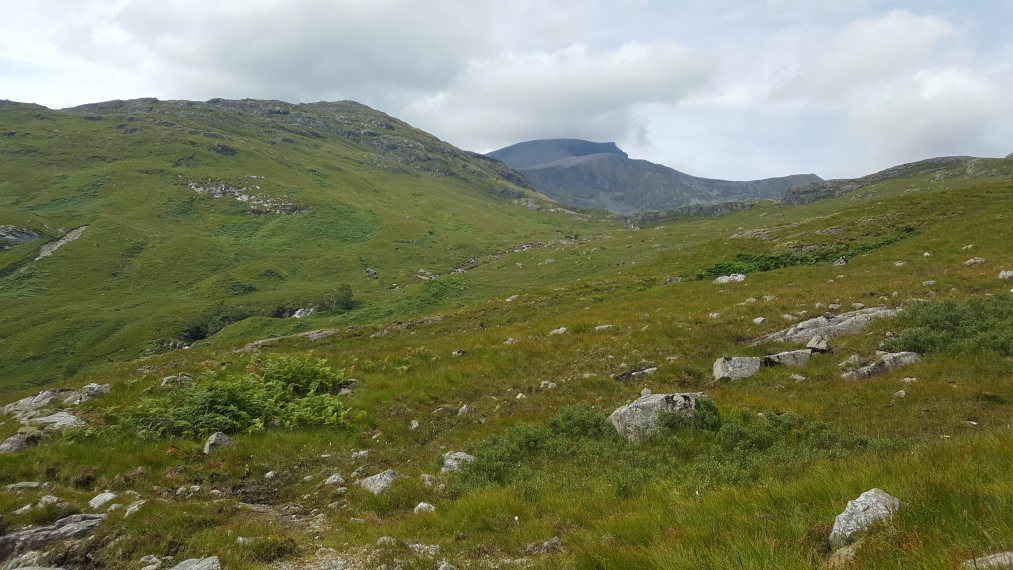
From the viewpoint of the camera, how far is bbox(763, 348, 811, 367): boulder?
14578 millimetres

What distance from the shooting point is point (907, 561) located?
3.42 meters

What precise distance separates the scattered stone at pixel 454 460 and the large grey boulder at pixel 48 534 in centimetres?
618

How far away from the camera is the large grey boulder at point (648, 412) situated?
10648mm

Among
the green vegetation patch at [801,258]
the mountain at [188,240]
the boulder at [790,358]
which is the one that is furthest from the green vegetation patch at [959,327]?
the mountain at [188,240]

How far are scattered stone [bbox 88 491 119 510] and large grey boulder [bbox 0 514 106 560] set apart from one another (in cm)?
59

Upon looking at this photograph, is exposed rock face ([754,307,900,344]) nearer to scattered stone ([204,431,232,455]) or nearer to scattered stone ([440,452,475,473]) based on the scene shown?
scattered stone ([440,452,475,473])

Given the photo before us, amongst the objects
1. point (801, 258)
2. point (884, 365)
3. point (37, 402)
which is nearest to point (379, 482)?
point (884, 365)

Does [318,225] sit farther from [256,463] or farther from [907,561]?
[907,561]

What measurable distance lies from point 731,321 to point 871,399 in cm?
987

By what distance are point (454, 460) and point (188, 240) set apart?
10335 cm

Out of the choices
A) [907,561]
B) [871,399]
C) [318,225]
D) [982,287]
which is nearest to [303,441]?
[907,561]

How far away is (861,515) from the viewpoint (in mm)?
4375

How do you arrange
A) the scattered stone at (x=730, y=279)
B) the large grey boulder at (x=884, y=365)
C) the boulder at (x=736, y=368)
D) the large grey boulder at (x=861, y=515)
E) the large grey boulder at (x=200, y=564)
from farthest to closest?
the scattered stone at (x=730, y=279), the boulder at (x=736, y=368), the large grey boulder at (x=884, y=365), the large grey boulder at (x=200, y=564), the large grey boulder at (x=861, y=515)

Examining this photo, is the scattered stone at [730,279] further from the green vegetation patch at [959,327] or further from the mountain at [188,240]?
the mountain at [188,240]
